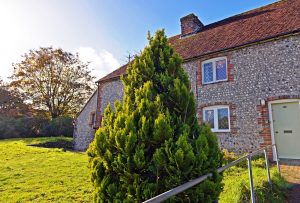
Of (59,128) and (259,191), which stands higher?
(59,128)

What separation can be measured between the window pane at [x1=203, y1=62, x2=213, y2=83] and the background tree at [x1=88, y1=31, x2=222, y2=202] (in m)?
9.03

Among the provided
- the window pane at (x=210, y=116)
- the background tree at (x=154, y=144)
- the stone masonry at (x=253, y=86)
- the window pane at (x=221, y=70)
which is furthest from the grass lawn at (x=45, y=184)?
the window pane at (x=221, y=70)

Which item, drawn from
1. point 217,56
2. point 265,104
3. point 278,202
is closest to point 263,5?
point 217,56

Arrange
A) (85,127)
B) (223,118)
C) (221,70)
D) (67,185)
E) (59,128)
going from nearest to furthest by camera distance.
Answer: (67,185) < (223,118) < (221,70) < (85,127) < (59,128)

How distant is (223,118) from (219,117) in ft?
0.73

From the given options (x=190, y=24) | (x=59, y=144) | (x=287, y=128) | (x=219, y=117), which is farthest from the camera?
(x=59, y=144)

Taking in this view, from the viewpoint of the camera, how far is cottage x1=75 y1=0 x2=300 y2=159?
31.1 ft

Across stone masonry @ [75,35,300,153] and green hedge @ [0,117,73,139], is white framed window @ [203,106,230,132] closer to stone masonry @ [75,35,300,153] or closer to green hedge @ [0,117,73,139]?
stone masonry @ [75,35,300,153]

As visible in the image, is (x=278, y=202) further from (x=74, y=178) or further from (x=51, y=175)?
(x=51, y=175)

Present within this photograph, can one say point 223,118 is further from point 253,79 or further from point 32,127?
point 32,127

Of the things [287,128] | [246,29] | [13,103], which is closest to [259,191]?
[287,128]

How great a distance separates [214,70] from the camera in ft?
38.9

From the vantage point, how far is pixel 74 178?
7207mm

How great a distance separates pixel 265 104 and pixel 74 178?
28.5 ft
